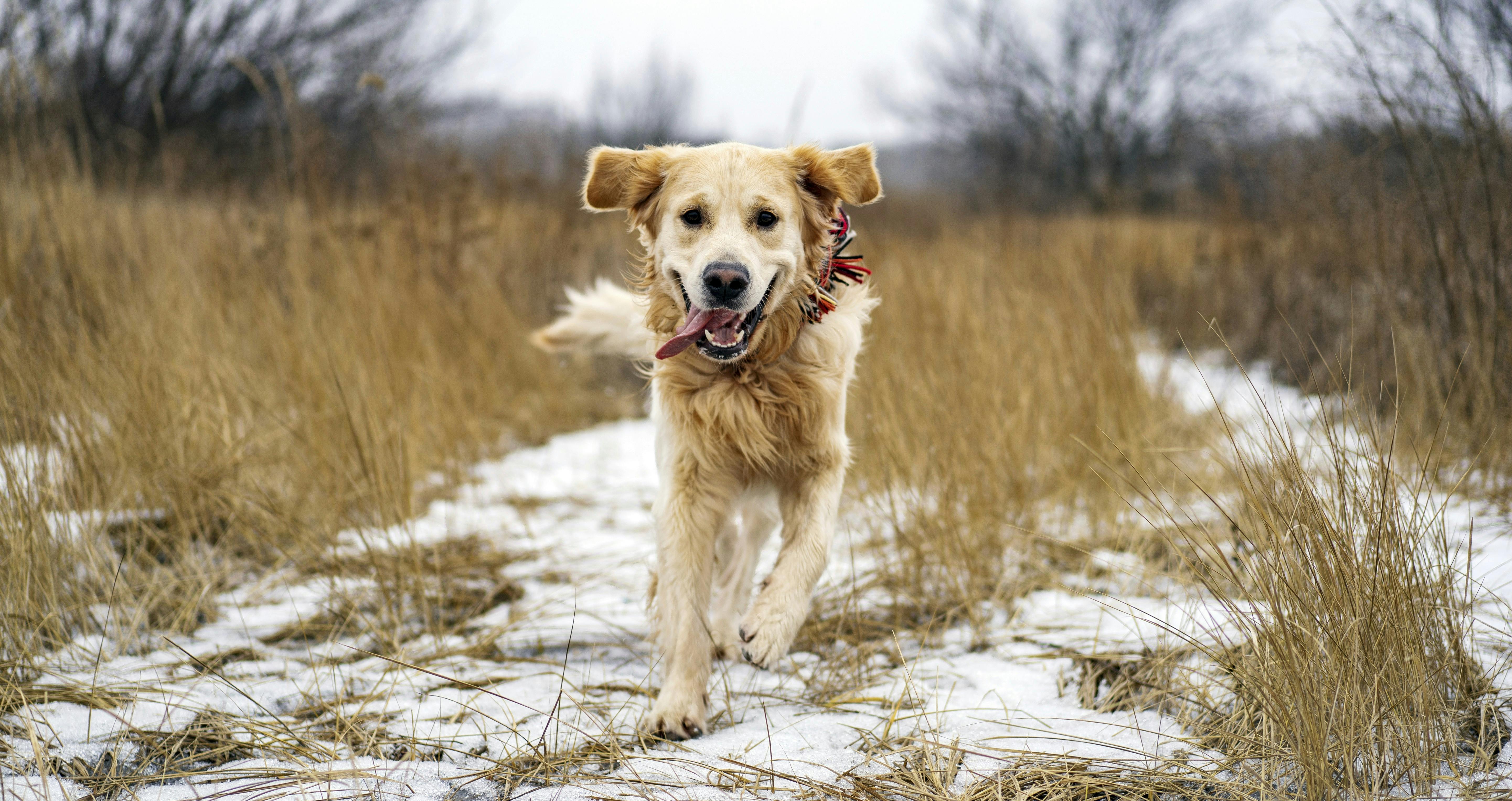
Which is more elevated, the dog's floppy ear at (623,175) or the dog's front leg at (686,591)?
the dog's floppy ear at (623,175)

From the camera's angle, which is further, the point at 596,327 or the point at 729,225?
the point at 596,327

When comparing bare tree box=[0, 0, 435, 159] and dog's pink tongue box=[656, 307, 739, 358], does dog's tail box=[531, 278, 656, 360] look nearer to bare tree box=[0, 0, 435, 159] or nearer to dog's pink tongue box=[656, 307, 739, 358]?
dog's pink tongue box=[656, 307, 739, 358]

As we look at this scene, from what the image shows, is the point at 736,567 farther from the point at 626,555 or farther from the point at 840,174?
the point at 840,174

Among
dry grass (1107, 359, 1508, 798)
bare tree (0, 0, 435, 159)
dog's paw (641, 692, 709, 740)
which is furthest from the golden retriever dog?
bare tree (0, 0, 435, 159)

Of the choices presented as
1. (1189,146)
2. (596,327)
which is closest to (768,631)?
(596,327)

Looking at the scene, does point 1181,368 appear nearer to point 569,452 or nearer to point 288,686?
point 569,452

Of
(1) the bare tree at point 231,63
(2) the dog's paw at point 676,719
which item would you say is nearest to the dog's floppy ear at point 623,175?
(2) the dog's paw at point 676,719

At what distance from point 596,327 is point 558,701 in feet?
6.46

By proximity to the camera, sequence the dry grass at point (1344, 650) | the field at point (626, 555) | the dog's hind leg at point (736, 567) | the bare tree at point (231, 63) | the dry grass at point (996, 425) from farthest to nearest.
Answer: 1. the bare tree at point (231, 63)
2. the dry grass at point (996, 425)
3. the dog's hind leg at point (736, 567)
4. the field at point (626, 555)
5. the dry grass at point (1344, 650)

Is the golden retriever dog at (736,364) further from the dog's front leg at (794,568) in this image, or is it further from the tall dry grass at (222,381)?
the tall dry grass at (222,381)

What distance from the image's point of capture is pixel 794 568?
199 cm

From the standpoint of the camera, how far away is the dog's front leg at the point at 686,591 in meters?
1.91

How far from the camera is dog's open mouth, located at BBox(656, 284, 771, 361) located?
2.06 meters

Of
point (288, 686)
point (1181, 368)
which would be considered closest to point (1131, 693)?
point (288, 686)
